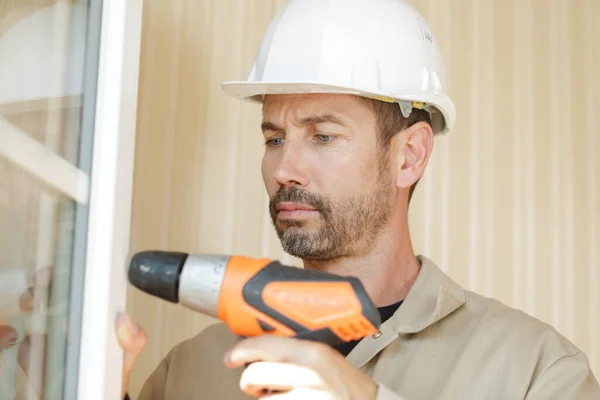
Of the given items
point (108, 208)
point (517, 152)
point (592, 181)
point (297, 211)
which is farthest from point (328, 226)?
point (592, 181)

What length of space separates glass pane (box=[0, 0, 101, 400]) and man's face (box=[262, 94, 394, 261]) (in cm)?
57

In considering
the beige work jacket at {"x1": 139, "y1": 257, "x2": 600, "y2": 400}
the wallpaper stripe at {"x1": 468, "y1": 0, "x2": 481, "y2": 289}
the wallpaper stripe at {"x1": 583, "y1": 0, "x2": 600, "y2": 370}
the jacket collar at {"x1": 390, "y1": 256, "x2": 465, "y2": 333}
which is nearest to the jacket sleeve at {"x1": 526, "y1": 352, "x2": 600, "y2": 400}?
the beige work jacket at {"x1": 139, "y1": 257, "x2": 600, "y2": 400}

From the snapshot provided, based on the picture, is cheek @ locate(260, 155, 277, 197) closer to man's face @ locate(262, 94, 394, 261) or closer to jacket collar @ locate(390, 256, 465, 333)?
man's face @ locate(262, 94, 394, 261)

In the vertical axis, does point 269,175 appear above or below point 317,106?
below

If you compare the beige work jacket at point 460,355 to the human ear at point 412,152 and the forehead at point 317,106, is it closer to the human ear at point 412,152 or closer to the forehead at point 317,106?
the human ear at point 412,152

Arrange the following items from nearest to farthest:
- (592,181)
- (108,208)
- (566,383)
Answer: (108,208) < (566,383) < (592,181)

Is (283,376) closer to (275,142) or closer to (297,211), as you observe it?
(297,211)

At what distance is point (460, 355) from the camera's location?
1454 millimetres

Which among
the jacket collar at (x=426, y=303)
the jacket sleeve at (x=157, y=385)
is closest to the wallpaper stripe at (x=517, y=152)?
the jacket collar at (x=426, y=303)

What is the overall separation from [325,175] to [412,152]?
28 cm

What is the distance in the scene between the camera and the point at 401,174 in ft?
5.67

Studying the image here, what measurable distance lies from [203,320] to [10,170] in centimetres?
121

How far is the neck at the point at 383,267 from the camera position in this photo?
1651 millimetres

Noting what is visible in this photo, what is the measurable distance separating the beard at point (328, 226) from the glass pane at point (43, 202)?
0.60 metres
